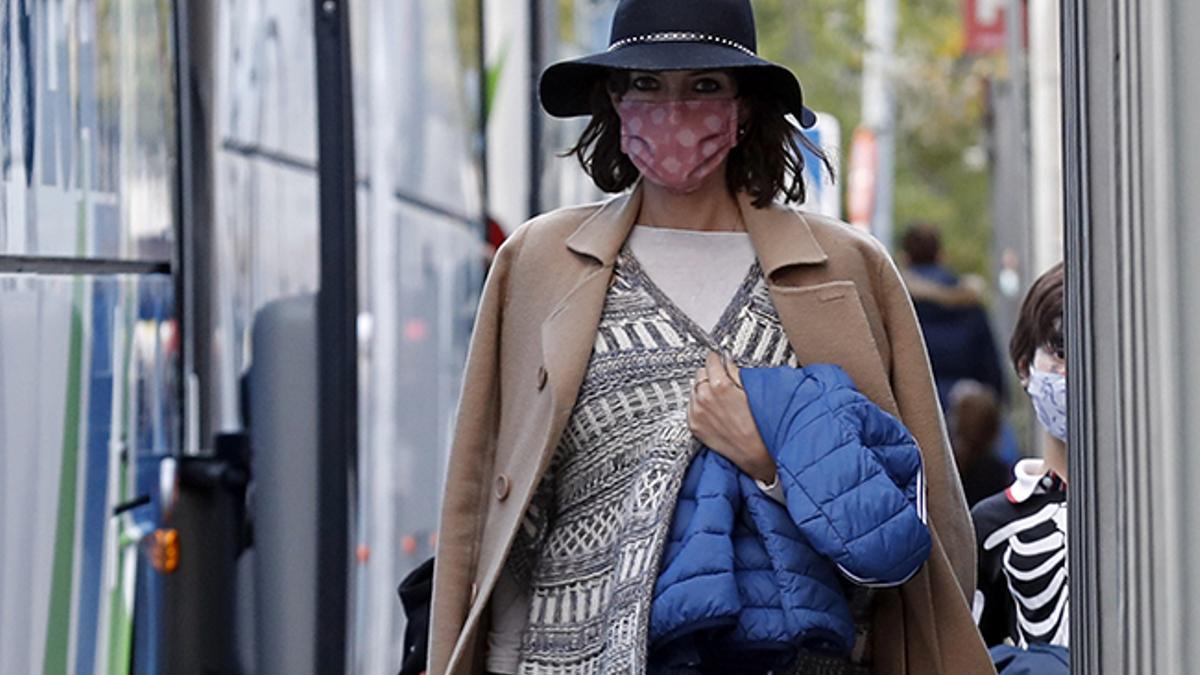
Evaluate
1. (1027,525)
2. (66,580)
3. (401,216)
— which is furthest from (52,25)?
(401,216)

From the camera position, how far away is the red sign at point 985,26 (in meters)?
19.1

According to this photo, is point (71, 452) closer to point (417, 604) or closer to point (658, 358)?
point (417, 604)

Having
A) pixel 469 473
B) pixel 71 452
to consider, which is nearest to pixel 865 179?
pixel 71 452

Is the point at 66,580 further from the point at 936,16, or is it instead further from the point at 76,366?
the point at 936,16

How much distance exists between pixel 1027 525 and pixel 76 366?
Result: 158cm

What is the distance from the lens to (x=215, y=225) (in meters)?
5.18

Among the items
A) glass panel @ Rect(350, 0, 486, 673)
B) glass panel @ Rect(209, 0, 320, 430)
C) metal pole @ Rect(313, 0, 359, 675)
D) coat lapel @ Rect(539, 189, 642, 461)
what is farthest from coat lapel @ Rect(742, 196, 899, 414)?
glass panel @ Rect(350, 0, 486, 673)

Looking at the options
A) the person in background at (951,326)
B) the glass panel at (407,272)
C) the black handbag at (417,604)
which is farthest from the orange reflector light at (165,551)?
the person in background at (951,326)

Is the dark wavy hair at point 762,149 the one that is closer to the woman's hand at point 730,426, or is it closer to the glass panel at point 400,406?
the woman's hand at point 730,426

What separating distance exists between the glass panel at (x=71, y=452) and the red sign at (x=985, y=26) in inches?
589

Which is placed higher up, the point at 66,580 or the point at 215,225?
the point at 215,225

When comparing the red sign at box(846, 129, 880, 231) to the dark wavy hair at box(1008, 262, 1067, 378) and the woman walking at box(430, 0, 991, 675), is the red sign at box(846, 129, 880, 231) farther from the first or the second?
the woman walking at box(430, 0, 991, 675)

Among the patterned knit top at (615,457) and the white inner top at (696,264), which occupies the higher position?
the white inner top at (696,264)

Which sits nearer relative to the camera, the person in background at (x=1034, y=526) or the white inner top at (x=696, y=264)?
the white inner top at (x=696, y=264)
